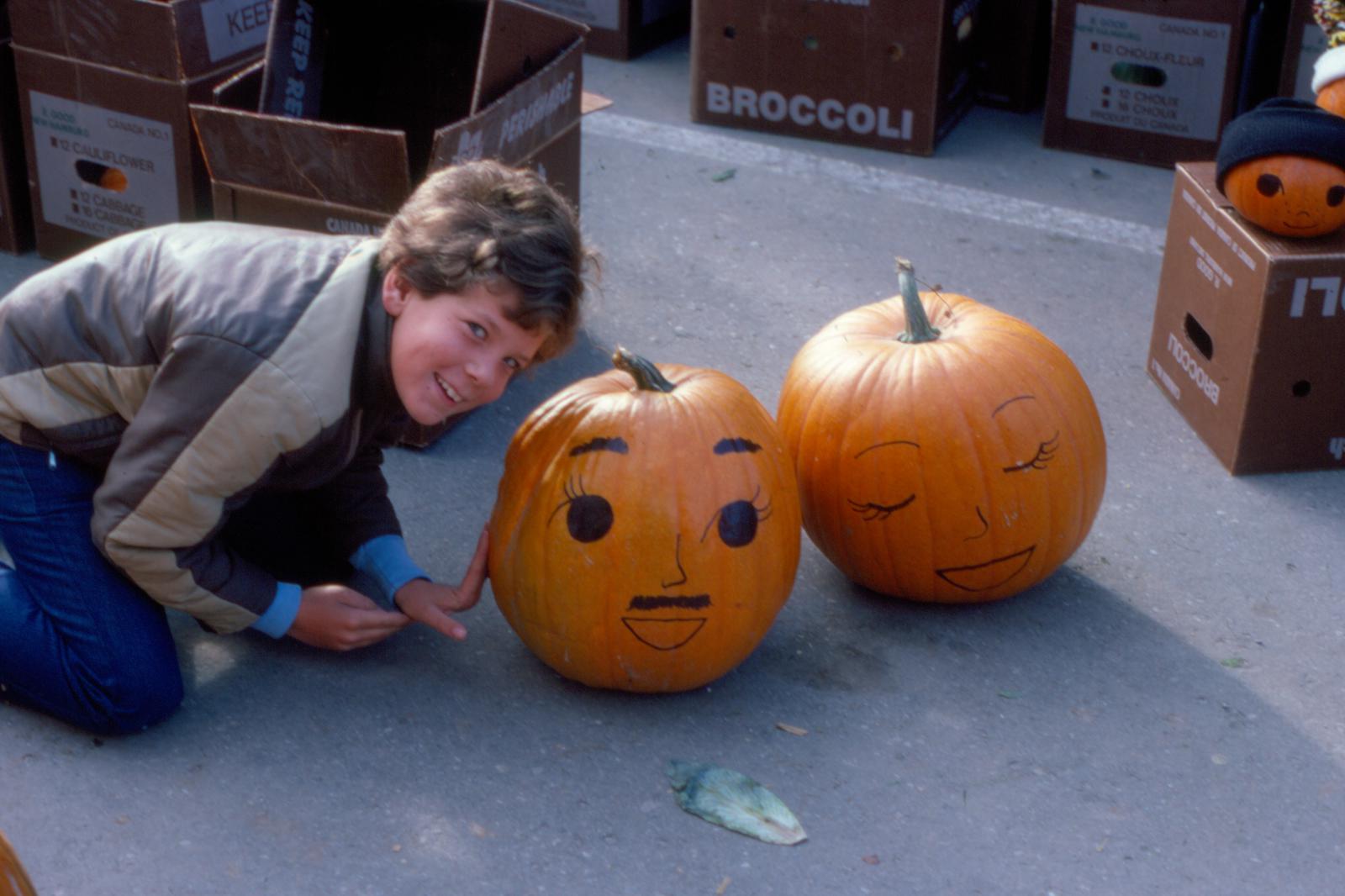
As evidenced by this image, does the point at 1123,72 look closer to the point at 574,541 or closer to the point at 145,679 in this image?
the point at 574,541

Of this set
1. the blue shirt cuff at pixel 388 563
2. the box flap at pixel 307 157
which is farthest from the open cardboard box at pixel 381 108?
the blue shirt cuff at pixel 388 563

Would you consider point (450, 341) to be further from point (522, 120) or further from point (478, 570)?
point (522, 120)

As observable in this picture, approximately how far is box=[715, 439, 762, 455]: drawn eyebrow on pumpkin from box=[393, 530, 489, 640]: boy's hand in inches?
17.9

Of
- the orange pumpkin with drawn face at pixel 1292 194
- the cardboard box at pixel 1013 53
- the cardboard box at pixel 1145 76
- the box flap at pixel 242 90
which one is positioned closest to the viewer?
the orange pumpkin with drawn face at pixel 1292 194

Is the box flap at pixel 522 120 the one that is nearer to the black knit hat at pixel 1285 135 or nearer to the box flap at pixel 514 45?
the box flap at pixel 514 45

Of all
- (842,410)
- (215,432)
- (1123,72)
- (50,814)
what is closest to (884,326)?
(842,410)

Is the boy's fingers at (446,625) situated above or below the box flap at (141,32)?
below

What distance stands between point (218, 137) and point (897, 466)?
1728 mm

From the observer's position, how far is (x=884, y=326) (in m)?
2.83

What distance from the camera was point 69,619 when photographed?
96.1 inches

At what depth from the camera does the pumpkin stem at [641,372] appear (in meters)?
2.48

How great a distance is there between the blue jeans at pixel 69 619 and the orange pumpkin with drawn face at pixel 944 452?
118 centimetres

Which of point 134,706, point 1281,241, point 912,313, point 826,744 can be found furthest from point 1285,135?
point 134,706

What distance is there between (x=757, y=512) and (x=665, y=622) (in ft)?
0.78
